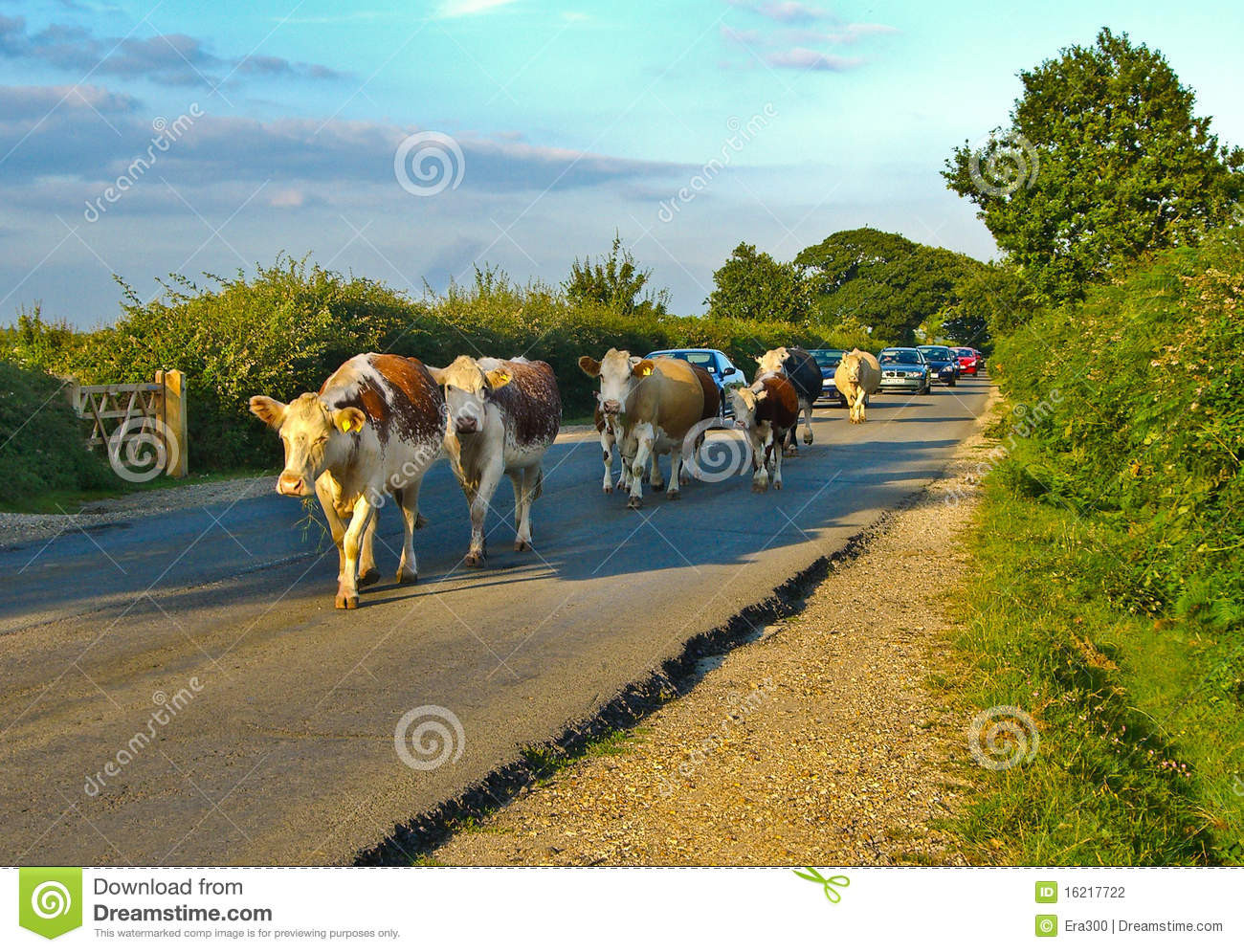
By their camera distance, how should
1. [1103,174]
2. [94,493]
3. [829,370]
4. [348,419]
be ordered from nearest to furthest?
1. [348,419]
2. [94,493]
3. [1103,174]
4. [829,370]

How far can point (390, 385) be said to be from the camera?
31.7ft

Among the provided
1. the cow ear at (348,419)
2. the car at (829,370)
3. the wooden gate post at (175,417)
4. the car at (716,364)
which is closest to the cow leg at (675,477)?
the cow ear at (348,419)

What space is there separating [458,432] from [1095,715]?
19.9 ft

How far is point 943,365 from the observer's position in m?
51.3

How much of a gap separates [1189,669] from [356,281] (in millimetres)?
19636

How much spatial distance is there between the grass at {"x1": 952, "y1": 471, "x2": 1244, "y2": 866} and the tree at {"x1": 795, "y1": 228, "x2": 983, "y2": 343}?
91134mm

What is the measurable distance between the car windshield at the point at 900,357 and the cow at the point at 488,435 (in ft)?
115

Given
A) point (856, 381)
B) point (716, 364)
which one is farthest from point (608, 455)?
point (856, 381)

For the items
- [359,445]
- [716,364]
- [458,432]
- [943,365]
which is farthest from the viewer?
[943,365]

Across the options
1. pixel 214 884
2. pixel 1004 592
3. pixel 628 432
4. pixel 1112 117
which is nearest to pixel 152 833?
pixel 214 884

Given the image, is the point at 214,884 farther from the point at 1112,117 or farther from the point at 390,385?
the point at 1112,117

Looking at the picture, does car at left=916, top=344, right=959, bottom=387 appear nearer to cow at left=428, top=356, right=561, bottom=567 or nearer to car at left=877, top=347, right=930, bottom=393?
A: car at left=877, top=347, right=930, bottom=393

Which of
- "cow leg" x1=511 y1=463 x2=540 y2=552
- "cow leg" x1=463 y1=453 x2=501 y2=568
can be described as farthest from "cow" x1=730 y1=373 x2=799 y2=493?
"cow leg" x1=463 y1=453 x2=501 y2=568

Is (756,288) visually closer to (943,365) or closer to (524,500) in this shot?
(943,365)
